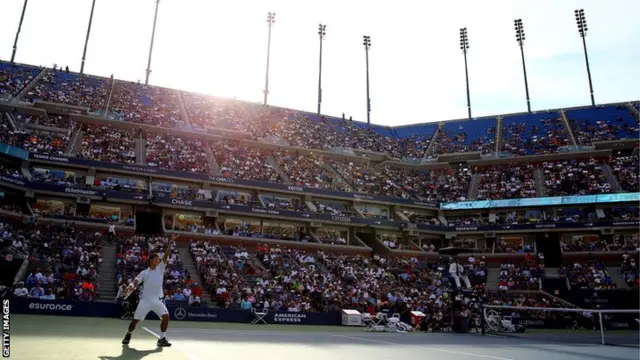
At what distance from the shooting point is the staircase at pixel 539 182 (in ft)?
160

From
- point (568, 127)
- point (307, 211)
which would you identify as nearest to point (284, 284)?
point (307, 211)

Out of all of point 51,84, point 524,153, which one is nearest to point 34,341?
point 51,84

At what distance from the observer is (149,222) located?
130 feet

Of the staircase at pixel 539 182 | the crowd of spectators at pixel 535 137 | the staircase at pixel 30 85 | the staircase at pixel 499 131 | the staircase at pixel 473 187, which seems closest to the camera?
the staircase at pixel 30 85

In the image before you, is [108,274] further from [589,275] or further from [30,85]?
[589,275]

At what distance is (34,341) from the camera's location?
10.1m

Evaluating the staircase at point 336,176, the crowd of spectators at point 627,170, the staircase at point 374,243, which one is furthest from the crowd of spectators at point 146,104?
the crowd of spectators at point 627,170

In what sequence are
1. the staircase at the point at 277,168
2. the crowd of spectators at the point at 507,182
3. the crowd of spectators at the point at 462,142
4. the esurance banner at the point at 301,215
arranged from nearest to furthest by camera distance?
1. the esurance banner at the point at 301,215
2. the staircase at the point at 277,168
3. the crowd of spectators at the point at 507,182
4. the crowd of spectators at the point at 462,142

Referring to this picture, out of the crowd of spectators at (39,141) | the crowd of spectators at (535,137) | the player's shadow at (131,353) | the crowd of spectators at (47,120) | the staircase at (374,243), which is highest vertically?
the crowd of spectators at (535,137)

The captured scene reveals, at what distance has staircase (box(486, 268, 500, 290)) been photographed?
135 ft

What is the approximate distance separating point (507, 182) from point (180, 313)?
40.2 m

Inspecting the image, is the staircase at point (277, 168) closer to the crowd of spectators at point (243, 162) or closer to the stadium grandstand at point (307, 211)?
the crowd of spectators at point (243, 162)

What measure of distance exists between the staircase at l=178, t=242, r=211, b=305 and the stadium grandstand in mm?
151

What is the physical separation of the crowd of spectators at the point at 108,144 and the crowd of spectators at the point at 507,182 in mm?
35808
